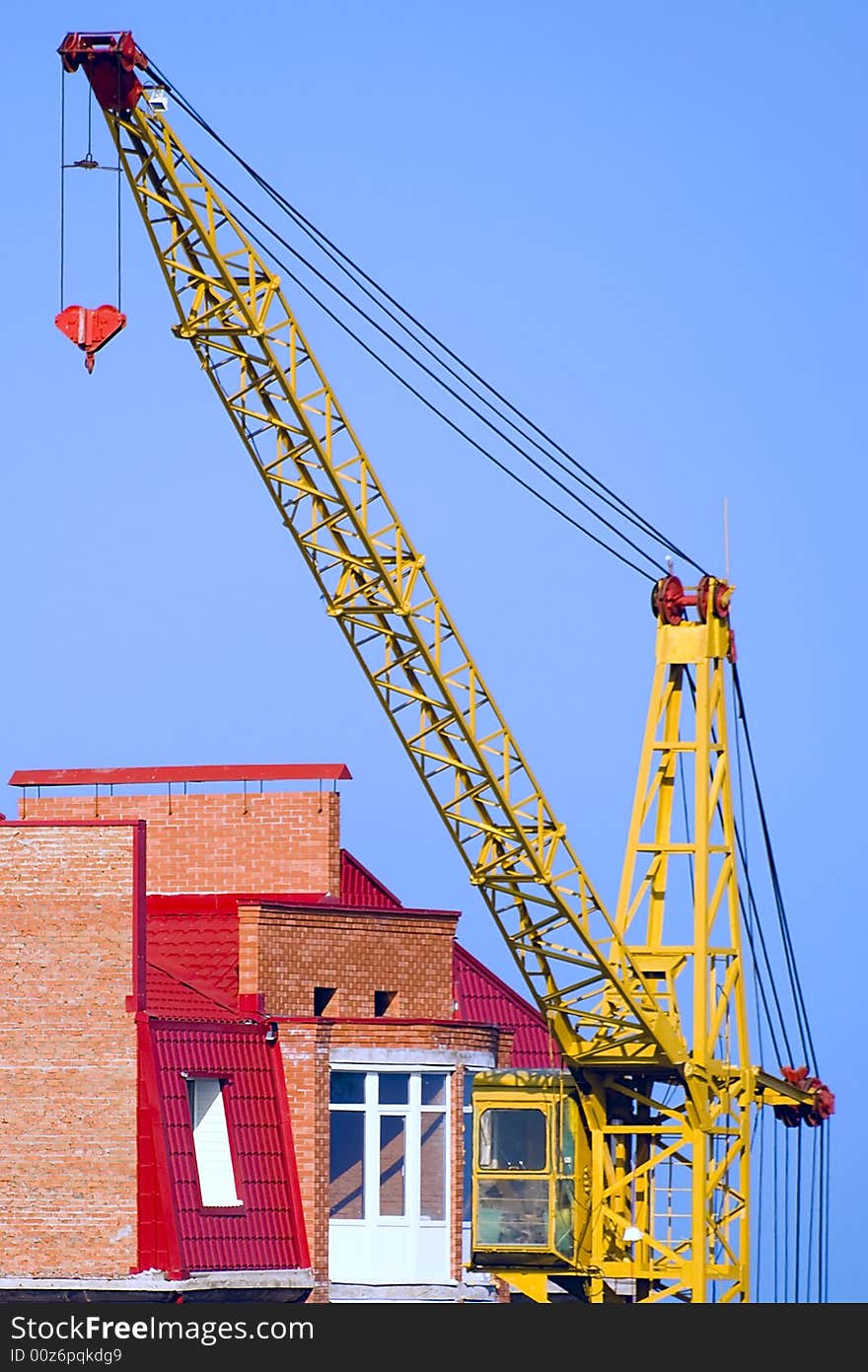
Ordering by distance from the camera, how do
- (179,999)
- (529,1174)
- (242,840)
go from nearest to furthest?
(179,999)
(529,1174)
(242,840)

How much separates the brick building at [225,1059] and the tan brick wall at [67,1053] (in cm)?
4

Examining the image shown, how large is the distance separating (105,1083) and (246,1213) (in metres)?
3.96

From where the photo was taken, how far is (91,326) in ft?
187

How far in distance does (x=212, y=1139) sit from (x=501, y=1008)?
16.8 meters

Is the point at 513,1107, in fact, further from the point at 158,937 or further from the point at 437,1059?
the point at 158,937

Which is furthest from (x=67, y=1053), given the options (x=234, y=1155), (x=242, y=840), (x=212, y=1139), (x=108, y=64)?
(x=108, y=64)

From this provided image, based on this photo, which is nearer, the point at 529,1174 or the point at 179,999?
the point at 179,999

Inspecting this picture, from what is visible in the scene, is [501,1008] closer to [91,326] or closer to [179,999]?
[179,999]

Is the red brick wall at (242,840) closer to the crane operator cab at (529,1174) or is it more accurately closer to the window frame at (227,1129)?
the crane operator cab at (529,1174)

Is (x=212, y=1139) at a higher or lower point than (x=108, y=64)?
lower

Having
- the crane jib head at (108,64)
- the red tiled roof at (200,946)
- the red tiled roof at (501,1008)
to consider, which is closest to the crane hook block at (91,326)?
the crane jib head at (108,64)

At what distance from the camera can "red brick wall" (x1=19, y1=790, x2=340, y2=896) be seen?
6525 centimetres

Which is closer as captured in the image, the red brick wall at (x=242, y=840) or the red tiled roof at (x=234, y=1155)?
the red tiled roof at (x=234, y=1155)

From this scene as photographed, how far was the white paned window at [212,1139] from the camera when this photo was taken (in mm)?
57656
